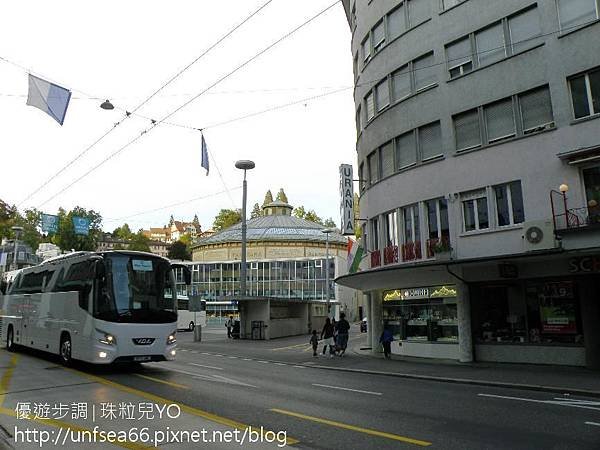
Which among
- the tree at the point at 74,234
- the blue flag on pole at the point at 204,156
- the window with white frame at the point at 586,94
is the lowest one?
the blue flag on pole at the point at 204,156

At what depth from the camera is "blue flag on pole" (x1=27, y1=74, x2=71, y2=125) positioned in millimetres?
13453

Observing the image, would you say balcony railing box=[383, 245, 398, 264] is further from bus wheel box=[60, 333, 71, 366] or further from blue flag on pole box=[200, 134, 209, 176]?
bus wheel box=[60, 333, 71, 366]

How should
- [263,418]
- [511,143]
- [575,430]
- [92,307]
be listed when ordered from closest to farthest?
[575,430] → [263,418] → [92,307] → [511,143]

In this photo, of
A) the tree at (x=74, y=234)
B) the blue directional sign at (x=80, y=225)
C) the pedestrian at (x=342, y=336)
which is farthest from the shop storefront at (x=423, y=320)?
the tree at (x=74, y=234)

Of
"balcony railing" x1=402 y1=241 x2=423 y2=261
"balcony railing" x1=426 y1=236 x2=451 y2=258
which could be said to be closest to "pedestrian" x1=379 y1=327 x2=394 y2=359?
"balcony railing" x1=402 y1=241 x2=423 y2=261

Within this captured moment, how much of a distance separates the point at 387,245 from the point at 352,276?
2.22m

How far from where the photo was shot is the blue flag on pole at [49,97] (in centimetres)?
1345

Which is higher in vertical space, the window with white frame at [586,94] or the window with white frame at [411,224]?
the window with white frame at [586,94]

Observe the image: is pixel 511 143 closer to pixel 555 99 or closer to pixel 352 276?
pixel 555 99

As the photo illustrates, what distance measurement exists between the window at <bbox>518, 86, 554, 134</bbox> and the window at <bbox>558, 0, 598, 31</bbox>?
2224 mm

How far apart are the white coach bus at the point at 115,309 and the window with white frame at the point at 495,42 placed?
14.1m

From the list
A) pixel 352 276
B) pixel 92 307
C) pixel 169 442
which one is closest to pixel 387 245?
pixel 352 276

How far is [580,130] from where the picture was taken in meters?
16.9

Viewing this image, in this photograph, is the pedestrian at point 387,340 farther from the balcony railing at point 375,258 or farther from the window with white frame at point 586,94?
the window with white frame at point 586,94
